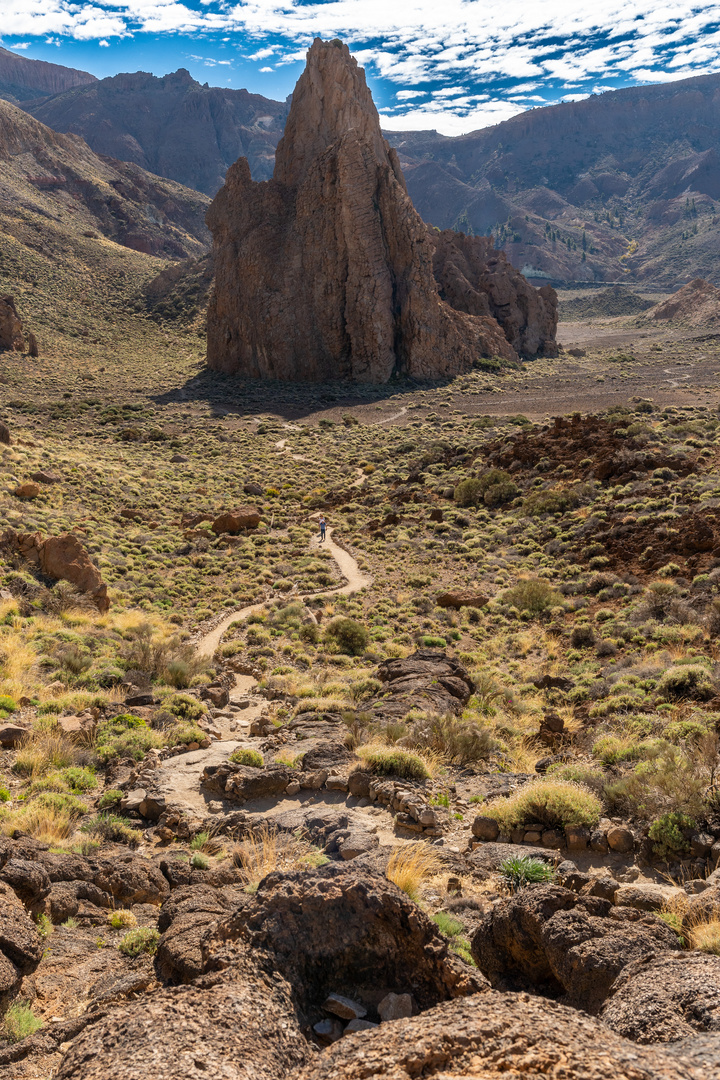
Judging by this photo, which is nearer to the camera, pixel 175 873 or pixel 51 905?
pixel 51 905

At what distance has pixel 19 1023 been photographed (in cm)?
405

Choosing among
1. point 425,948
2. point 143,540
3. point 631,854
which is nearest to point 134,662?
point 631,854

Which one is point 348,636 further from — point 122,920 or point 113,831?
point 122,920

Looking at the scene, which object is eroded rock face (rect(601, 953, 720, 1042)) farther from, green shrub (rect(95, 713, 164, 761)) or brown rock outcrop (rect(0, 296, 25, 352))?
brown rock outcrop (rect(0, 296, 25, 352))

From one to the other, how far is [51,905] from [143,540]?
21.3 metres

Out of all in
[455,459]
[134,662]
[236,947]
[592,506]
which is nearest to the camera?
[236,947]

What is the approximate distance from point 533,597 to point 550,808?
489 inches

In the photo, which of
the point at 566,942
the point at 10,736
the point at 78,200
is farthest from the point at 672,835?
the point at 78,200

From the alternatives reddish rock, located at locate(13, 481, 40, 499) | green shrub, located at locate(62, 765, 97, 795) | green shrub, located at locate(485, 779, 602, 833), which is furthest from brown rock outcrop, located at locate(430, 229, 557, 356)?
green shrub, located at locate(485, 779, 602, 833)

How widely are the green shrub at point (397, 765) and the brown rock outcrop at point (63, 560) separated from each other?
11.1 metres

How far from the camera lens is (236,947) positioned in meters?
3.77

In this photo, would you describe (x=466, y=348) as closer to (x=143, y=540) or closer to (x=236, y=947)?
(x=143, y=540)

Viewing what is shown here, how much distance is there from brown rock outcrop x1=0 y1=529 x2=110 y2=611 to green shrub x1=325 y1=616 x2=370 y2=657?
607 centimetres

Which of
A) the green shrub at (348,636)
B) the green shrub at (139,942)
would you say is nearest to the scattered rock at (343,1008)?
the green shrub at (139,942)
